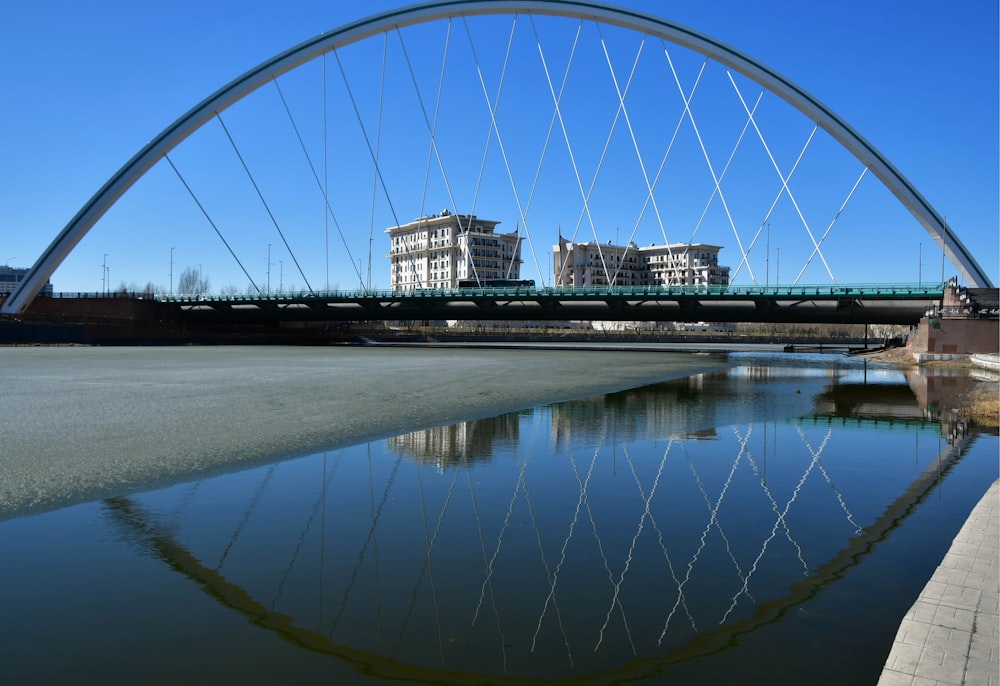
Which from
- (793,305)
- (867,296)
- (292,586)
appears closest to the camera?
(292,586)

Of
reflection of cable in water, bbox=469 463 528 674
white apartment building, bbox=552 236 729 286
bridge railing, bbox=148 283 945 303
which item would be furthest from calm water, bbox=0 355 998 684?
white apartment building, bbox=552 236 729 286

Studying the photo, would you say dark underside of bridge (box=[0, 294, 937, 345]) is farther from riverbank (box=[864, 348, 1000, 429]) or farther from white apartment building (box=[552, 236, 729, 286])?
white apartment building (box=[552, 236, 729, 286])

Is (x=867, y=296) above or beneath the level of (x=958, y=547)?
above

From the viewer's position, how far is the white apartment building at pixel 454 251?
16238cm

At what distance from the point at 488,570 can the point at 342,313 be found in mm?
79956

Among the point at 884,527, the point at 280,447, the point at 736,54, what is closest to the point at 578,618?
the point at 884,527

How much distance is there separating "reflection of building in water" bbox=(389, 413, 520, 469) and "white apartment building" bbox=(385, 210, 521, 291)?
136 metres

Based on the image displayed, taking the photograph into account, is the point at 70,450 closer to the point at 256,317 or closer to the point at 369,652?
the point at 369,652

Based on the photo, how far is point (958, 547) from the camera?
7391 millimetres

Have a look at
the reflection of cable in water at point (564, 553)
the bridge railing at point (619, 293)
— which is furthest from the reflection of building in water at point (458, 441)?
the bridge railing at point (619, 293)

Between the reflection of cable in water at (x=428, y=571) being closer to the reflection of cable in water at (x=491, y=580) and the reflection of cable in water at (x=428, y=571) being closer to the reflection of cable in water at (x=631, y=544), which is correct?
the reflection of cable in water at (x=491, y=580)

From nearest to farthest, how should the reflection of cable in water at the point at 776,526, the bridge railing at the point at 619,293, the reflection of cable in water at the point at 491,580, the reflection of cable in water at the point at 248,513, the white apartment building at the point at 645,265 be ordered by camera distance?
the reflection of cable in water at the point at 491,580
the reflection of cable in water at the point at 776,526
the reflection of cable in water at the point at 248,513
the bridge railing at the point at 619,293
the white apartment building at the point at 645,265

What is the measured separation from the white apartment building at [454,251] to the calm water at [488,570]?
5599 inches

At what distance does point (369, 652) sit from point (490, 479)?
6.40 metres
